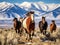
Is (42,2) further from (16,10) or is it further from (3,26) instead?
(3,26)

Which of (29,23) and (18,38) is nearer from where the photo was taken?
(18,38)

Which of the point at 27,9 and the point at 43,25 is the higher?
the point at 27,9

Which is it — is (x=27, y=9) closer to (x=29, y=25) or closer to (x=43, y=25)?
(x=29, y=25)

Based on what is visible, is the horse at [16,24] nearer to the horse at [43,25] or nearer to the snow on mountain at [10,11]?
the snow on mountain at [10,11]

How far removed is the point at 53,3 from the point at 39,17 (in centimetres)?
34

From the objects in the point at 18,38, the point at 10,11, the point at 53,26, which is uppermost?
the point at 10,11

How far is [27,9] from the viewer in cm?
401

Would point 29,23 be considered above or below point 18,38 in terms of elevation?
above

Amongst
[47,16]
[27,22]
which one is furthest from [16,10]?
[47,16]

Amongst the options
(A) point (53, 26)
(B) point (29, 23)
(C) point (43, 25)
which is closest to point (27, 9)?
(B) point (29, 23)

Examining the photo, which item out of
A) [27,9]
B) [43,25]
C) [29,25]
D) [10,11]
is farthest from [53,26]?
[10,11]

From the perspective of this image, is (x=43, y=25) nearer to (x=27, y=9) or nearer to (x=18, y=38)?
(x=27, y=9)

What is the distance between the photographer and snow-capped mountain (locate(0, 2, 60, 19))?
3990 millimetres

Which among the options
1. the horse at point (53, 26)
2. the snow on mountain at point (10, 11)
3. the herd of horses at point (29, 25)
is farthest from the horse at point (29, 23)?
the horse at point (53, 26)
